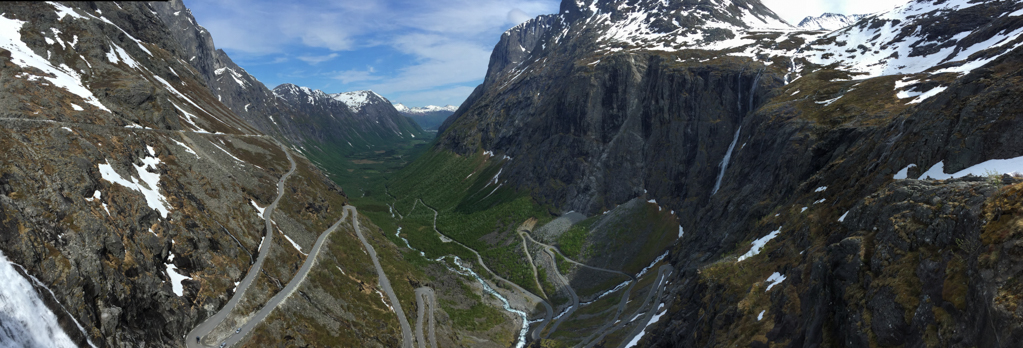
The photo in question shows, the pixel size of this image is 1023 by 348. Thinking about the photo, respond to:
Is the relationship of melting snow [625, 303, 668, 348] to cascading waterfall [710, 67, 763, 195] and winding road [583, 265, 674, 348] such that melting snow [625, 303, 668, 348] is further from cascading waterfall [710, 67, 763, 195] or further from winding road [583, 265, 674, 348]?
cascading waterfall [710, 67, 763, 195]

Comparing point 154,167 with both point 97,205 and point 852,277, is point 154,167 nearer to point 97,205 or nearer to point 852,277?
point 97,205

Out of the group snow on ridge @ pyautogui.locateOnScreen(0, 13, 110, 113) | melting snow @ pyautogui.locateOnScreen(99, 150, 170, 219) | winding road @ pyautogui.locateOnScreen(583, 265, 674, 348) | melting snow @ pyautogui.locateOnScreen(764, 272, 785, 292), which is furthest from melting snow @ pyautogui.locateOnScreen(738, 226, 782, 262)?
snow on ridge @ pyautogui.locateOnScreen(0, 13, 110, 113)

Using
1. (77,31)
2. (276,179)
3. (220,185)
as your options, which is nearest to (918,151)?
(220,185)

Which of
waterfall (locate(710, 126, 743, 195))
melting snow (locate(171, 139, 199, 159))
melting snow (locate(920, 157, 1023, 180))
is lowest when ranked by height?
waterfall (locate(710, 126, 743, 195))

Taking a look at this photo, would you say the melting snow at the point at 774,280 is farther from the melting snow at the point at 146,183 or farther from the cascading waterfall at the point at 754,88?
the cascading waterfall at the point at 754,88

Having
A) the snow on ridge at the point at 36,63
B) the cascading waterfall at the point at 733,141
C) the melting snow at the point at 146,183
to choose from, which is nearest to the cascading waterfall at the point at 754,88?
the cascading waterfall at the point at 733,141

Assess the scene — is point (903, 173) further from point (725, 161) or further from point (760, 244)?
point (725, 161)
